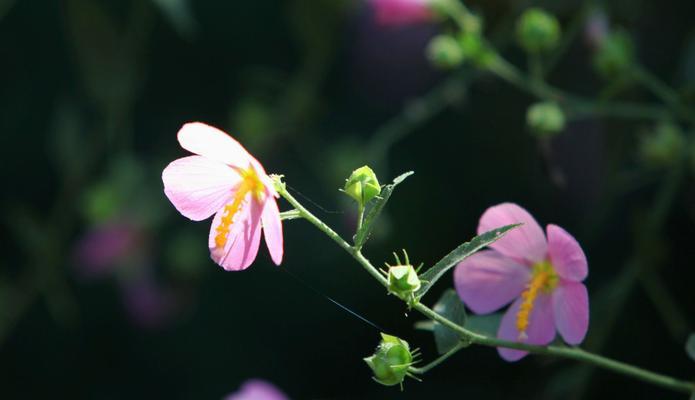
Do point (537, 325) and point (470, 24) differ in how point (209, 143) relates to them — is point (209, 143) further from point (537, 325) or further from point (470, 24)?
point (470, 24)

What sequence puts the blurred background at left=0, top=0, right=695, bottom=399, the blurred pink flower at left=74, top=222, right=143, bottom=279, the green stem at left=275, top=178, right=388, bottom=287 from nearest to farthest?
the green stem at left=275, top=178, right=388, bottom=287, the blurred background at left=0, top=0, right=695, bottom=399, the blurred pink flower at left=74, top=222, right=143, bottom=279

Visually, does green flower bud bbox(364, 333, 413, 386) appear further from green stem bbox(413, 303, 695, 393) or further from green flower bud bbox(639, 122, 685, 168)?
green flower bud bbox(639, 122, 685, 168)

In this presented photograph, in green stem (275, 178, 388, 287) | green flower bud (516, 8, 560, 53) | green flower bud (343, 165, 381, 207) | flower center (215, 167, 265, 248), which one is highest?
green flower bud (516, 8, 560, 53)

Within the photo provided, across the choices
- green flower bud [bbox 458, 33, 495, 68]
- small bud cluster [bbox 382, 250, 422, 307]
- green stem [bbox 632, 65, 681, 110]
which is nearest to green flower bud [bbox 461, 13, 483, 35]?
green flower bud [bbox 458, 33, 495, 68]

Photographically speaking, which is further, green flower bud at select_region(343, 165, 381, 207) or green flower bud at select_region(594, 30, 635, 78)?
green flower bud at select_region(594, 30, 635, 78)

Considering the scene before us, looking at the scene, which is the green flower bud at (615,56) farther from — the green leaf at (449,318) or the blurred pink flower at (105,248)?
the blurred pink flower at (105,248)

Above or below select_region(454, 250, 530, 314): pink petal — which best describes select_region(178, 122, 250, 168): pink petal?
above

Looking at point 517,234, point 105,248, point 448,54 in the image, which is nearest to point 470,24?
point 448,54
